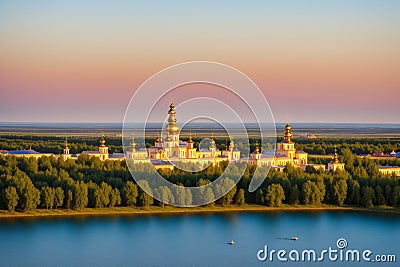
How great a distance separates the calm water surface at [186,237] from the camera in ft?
46.7

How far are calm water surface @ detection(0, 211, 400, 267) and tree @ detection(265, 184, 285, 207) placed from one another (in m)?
0.78

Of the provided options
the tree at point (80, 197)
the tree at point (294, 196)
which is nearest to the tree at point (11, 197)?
the tree at point (80, 197)

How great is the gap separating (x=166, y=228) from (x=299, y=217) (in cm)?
338

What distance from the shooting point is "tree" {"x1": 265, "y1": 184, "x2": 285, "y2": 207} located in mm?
20172

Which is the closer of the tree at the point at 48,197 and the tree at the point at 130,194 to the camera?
the tree at the point at 48,197

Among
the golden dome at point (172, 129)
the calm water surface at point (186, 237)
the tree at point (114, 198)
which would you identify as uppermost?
the golden dome at point (172, 129)

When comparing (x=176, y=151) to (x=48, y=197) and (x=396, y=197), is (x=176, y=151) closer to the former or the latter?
(x=48, y=197)

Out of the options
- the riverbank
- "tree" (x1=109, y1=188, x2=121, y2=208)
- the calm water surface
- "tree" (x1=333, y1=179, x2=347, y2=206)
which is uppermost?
"tree" (x1=333, y1=179, x2=347, y2=206)

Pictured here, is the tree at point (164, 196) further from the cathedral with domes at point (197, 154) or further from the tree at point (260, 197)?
the cathedral with domes at point (197, 154)

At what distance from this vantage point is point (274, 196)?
66.2ft

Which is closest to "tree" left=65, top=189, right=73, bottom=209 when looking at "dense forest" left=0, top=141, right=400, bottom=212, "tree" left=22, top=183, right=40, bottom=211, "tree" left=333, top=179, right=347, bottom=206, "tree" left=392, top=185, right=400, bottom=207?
"dense forest" left=0, top=141, right=400, bottom=212

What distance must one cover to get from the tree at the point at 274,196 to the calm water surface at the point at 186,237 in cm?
78

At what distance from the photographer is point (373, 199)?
20328 millimetres

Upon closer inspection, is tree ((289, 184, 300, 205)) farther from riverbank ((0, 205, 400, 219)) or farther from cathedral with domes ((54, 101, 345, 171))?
cathedral with domes ((54, 101, 345, 171))
